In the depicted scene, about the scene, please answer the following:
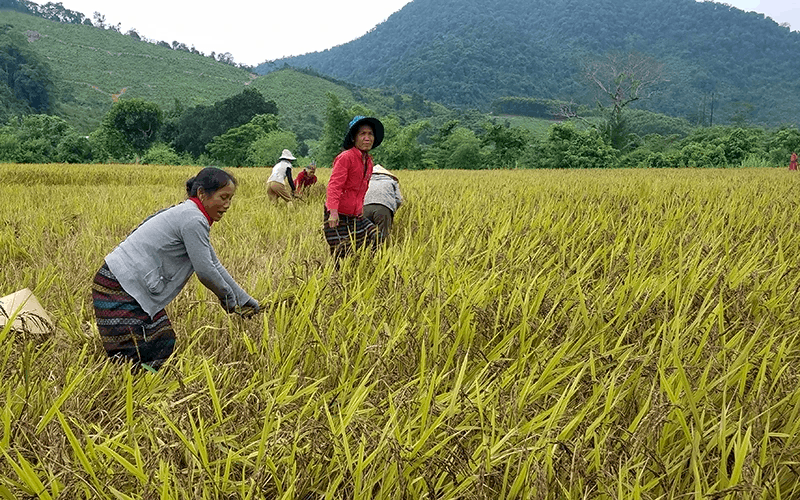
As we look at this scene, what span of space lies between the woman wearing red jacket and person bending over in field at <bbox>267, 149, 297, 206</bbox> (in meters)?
2.62

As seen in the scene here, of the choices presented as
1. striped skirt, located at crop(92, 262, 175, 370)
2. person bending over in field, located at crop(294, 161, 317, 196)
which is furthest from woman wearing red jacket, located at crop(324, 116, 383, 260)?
person bending over in field, located at crop(294, 161, 317, 196)

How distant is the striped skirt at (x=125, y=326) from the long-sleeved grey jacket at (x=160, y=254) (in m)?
0.04

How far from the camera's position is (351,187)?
3414 millimetres

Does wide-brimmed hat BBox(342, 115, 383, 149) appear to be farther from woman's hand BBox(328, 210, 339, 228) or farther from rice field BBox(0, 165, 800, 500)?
rice field BBox(0, 165, 800, 500)

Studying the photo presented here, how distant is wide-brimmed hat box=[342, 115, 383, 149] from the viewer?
3.21 meters

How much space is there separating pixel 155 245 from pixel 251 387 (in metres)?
0.79

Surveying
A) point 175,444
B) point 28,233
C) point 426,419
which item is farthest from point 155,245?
point 28,233

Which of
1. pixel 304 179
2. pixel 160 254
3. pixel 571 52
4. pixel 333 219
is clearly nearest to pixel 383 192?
pixel 333 219

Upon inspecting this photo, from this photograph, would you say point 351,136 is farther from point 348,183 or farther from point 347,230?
point 347,230

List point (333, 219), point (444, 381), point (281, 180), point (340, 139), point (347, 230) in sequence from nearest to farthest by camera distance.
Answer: point (444, 381) → point (333, 219) → point (347, 230) → point (281, 180) → point (340, 139)

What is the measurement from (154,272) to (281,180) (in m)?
4.50

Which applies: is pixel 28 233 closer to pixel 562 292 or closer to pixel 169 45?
pixel 562 292

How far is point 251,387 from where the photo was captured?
126 cm

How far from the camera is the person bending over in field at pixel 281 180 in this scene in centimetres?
600
